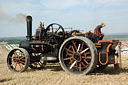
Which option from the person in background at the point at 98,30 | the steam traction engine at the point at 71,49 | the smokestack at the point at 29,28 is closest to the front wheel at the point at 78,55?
the steam traction engine at the point at 71,49

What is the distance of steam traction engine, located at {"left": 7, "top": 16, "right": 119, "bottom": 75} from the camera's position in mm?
6668

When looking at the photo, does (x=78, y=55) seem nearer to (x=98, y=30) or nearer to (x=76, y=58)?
(x=76, y=58)

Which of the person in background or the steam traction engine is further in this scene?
the person in background

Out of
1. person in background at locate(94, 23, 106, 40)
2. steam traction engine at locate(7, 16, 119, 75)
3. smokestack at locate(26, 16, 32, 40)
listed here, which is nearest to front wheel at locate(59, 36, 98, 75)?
steam traction engine at locate(7, 16, 119, 75)

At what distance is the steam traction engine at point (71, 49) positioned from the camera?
6.67m

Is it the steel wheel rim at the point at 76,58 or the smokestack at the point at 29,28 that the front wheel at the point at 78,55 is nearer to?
the steel wheel rim at the point at 76,58

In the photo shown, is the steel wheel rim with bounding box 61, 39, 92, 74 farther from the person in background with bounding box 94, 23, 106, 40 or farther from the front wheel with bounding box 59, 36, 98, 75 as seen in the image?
the person in background with bounding box 94, 23, 106, 40

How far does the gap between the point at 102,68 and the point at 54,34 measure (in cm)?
256

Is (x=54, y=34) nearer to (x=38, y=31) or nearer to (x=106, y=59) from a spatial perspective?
(x=38, y=31)

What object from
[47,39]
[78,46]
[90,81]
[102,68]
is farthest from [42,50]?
[90,81]

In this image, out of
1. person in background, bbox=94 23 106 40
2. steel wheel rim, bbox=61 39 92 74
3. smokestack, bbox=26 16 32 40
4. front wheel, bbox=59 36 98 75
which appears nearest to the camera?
front wheel, bbox=59 36 98 75

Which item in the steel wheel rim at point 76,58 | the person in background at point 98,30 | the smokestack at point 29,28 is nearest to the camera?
the steel wheel rim at point 76,58

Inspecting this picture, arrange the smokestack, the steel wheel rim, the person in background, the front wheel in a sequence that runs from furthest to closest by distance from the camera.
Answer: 1. the smokestack
2. the person in background
3. the steel wheel rim
4. the front wheel

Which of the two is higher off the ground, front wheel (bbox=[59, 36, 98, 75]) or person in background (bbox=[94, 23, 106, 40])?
person in background (bbox=[94, 23, 106, 40])
